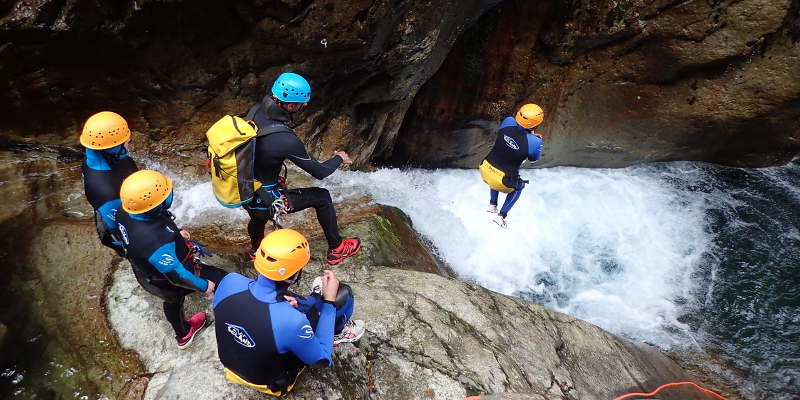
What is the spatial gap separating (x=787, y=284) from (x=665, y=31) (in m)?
5.06

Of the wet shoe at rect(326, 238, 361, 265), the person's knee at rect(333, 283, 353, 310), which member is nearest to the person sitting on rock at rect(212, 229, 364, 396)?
the person's knee at rect(333, 283, 353, 310)

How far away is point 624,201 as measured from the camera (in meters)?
10.2

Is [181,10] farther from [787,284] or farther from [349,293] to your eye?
[787,284]

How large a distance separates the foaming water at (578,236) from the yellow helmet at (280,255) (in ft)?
14.5

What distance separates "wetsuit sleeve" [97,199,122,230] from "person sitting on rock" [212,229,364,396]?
60.3 inches

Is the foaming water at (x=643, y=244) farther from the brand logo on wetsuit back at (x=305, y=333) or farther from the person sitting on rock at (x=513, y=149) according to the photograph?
the brand logo on wetsuit back at (x=305, y=333)

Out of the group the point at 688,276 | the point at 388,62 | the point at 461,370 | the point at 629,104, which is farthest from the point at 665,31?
the point at 461,370

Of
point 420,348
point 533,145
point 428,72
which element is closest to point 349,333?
point 420,348

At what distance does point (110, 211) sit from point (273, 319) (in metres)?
2.06

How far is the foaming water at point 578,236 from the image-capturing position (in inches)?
306

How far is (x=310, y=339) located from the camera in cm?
286

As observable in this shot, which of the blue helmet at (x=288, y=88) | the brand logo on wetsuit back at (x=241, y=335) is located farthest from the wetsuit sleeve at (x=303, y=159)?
the brand logo on wetsuit back at (x=241, y=335)

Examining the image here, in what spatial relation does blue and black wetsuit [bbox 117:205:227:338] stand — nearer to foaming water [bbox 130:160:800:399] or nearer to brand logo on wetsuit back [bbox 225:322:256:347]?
brand logo on wetsuit back [bbox 225:322:256:347]

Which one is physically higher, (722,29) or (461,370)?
(722,29)
